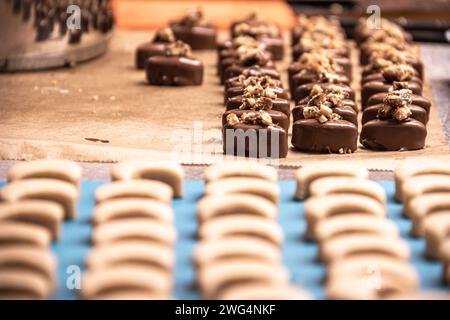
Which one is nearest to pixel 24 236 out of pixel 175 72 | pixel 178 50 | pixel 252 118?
pixel 252 118

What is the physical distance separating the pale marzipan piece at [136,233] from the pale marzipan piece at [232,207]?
18 cm

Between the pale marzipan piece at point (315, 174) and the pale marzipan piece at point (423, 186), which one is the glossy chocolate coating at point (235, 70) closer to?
the pale marzipan piece at point (315, 174)

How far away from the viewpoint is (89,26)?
5039 millimetres

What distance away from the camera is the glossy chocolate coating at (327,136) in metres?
3.63

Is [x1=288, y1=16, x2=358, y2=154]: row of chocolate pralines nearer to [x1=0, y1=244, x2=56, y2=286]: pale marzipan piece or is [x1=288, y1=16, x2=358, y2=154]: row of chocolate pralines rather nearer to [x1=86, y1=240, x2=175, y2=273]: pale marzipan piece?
[x1=86, y1=240, x2=175, y2=273]: pale marzipan piece

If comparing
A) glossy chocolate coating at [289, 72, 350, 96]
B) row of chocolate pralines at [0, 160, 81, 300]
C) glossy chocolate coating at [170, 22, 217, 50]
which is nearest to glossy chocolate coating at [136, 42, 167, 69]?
glossy chocolate coating at [170, 22, 217, 50]

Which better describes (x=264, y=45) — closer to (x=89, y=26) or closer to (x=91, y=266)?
(x=89, y=26)

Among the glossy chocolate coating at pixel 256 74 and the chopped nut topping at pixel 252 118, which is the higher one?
the glossy chocolate coating at pixel 256 74

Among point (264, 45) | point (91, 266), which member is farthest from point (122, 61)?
point (91, 266)

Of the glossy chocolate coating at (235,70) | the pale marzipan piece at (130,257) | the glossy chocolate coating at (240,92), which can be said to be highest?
the glossy chocolate coating at (235,70)

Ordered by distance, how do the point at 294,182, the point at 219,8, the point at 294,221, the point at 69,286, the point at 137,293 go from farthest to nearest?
the point at 219,8, the point at 294,182, the point at 294,221, the point at 69,286, the point at 137,293

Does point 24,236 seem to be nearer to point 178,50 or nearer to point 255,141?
point 255,141

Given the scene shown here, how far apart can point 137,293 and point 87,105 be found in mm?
1987

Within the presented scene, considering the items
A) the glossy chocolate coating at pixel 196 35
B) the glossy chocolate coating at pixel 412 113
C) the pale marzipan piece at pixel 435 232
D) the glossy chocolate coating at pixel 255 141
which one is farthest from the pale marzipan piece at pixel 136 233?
the glossy chocolate coating at pixel 196 35
